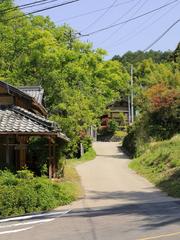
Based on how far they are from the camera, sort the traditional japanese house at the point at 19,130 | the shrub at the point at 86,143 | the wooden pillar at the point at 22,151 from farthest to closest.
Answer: the shrub at the point at 86,143 → the wooden pillar at the point at 22,151 → the traditional japanese house at the point at 19,130

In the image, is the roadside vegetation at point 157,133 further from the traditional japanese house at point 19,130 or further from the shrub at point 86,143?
the traditional japanese house at point 19,130

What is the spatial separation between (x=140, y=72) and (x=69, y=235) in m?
74.0

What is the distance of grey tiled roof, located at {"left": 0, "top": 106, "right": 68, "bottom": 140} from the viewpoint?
22.6 meters

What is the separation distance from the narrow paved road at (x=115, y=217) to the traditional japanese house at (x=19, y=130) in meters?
3.13

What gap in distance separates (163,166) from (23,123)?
35.1 ft

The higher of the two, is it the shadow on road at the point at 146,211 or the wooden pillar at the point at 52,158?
the wooden pillar at the point at 52,158

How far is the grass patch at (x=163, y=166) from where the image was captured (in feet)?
83.7

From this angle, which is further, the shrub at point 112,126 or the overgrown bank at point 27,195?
the shrub at point 112,126

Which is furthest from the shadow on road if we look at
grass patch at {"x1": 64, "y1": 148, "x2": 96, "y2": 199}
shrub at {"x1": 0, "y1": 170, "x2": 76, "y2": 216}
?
grass patch at {"x1": 64, "y1": 148, "x2": 96, "y2": 199}

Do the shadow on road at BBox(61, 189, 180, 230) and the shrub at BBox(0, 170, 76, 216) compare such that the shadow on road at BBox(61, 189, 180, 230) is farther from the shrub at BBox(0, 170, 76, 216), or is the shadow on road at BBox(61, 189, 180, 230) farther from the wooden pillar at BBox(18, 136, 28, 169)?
the wooden pillar at BBox(18, 136, 28, 169)

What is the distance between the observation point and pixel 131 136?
49.8 m

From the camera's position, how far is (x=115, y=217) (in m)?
16.6

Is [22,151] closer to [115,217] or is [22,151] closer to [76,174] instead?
[115,217]

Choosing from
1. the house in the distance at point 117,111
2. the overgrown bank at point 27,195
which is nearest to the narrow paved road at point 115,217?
the overgrown bank at point 27,195
